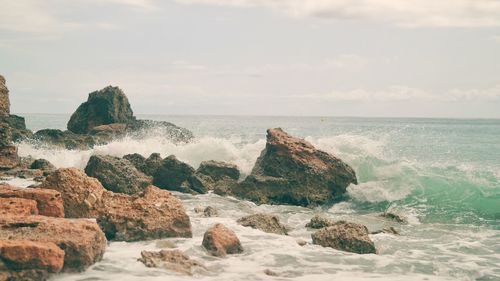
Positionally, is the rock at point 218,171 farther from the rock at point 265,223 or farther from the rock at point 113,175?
the rock at point 265,223

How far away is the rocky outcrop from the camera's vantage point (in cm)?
802

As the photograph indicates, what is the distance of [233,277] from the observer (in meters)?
6.50

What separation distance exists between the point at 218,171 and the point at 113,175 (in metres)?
3.82

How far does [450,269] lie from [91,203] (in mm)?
5883

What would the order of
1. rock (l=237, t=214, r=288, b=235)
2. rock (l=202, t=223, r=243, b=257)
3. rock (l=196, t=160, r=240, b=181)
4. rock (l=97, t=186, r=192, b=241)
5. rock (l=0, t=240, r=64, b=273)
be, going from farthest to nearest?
rock (l=196, t=160, r=240, b=181) → rock (l=237, t=214, r=288, b=235) → rock (l=97, t=186, r=192, b=241) → rock (l=202, t=223, r=243, b=257) → rock (l=0, t=240, r=64, b=273)

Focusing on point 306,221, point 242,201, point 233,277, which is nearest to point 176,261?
point 233,277

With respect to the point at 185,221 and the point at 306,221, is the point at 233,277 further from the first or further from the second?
the point at 306,221

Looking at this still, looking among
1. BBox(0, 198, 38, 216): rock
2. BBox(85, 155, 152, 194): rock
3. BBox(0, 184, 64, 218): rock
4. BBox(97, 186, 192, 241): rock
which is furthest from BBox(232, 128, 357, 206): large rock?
BBox(0, 198, 38, 216): rock

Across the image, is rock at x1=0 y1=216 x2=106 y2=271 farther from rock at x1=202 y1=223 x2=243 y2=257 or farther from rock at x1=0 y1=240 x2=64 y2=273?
rock at x1=202 y1=223 x2=243 y2=257

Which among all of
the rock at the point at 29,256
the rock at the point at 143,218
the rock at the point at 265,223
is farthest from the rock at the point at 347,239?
the rock at the point at 29,256

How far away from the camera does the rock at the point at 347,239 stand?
814 centimetres

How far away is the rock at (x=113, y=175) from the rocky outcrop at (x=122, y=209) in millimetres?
3225

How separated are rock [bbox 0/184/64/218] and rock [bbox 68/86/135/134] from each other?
2073cm

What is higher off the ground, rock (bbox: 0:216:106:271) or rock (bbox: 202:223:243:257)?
rock (bbox: 0:216:106:271)
